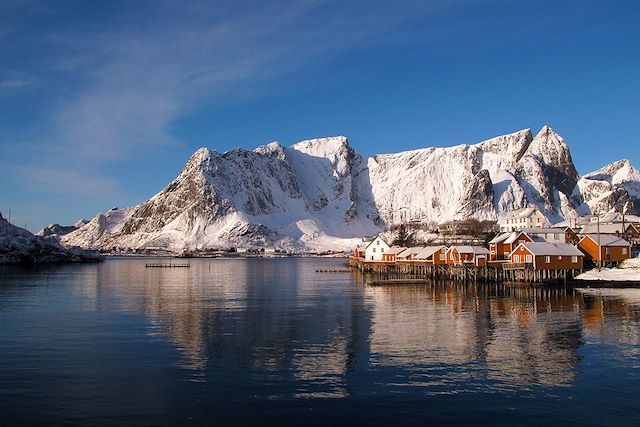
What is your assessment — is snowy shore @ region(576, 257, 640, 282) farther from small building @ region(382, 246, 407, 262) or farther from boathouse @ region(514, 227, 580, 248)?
small building @ region(382, 246, 407, 262)

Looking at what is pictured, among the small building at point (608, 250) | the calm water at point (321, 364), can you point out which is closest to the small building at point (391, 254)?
the small building at point (608, 250)

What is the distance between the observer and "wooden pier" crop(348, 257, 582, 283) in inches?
2199

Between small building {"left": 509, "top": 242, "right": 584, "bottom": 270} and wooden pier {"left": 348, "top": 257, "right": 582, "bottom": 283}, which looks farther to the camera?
small building {"left": 509, "top": 242, "right": 584, "bottom": 270}

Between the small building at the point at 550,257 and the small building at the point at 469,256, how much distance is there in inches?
276

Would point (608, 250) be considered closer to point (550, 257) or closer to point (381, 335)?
point (550, 257)

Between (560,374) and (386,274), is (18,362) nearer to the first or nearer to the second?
(560,374)

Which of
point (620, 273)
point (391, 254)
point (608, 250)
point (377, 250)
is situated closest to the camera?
point (620, 273)

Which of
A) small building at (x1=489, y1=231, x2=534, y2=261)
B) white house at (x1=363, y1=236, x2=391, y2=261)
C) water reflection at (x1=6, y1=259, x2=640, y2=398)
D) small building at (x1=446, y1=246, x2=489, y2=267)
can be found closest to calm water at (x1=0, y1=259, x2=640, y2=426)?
water reflection at (x1=6, y1=259, x2=640, y2=398)

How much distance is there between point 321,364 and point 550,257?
138 feet

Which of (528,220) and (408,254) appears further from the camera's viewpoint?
(528,220)

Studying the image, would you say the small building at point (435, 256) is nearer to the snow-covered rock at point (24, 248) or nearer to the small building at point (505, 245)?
the small building at point (505, 245)

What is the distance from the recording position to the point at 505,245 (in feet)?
220

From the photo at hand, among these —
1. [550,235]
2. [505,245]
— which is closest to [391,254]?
[505,245]

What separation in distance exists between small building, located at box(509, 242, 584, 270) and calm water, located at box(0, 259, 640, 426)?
56.3 feet
